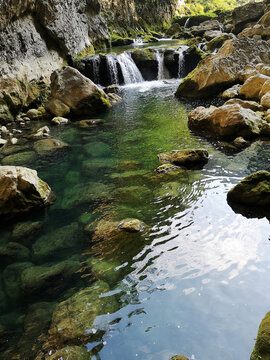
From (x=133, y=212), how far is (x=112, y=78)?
16.4 meters

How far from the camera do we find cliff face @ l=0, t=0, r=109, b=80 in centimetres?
1306

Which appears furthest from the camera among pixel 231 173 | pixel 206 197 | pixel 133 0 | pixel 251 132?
pixel 133 0

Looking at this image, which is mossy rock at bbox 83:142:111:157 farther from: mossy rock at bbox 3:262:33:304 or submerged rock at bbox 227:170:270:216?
mossy rock at bbox 3:262:33:304

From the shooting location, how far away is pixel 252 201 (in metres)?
4.91

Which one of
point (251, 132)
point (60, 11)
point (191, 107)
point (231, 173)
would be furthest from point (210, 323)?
point (60, 11)

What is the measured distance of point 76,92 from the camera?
12422 mm

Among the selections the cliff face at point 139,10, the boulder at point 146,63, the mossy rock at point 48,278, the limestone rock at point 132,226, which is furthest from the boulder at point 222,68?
the cliff face at point 139,10

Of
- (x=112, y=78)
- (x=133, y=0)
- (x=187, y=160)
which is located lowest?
(x=187, y=160)

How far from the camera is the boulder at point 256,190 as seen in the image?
15.8 feet

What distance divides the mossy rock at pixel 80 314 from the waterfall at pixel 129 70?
18261 millimetres

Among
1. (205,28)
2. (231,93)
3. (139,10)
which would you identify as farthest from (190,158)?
(139,10)

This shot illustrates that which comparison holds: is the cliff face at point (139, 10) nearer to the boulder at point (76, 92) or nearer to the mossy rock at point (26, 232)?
the boulder at point (76, 92)

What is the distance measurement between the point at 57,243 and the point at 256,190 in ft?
11.9

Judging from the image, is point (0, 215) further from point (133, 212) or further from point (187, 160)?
point (187, 160)
